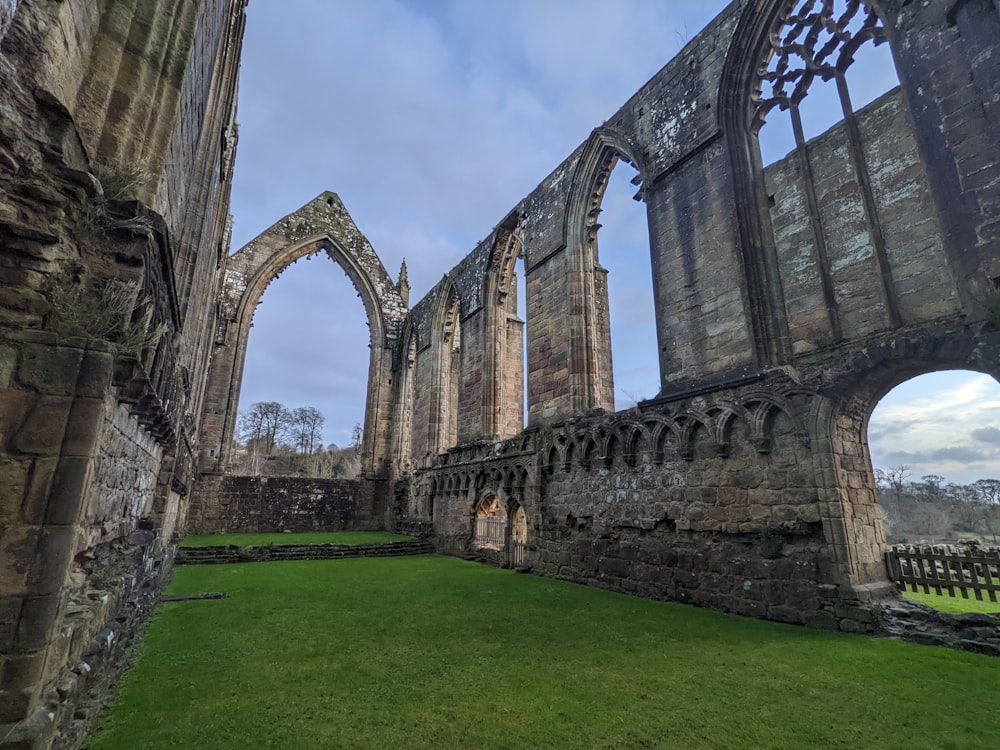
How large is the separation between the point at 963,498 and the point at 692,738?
17.0m

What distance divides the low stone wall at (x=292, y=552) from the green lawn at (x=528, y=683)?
5312 mm

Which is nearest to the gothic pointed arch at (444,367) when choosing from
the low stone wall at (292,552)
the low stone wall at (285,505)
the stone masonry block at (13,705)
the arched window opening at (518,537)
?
the low stone wall at (292,552)

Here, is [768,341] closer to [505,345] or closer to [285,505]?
[505,345]

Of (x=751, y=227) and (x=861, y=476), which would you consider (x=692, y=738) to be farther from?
(x=751, y=227)

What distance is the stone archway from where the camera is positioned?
16.1 meters

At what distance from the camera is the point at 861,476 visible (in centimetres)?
503

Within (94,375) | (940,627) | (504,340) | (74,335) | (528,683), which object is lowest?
(528,683)

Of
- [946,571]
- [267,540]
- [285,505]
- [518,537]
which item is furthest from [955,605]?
[285,505]

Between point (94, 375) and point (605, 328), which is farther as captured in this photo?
point (605, 328)

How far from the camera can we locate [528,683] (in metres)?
2.98

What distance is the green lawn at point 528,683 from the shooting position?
2.32 m

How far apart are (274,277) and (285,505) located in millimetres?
9044

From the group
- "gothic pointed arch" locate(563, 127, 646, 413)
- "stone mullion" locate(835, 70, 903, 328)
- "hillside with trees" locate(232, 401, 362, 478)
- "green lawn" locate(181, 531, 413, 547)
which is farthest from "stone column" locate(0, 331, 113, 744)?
"hillside with trees" locate(232, 401, 362, 478)

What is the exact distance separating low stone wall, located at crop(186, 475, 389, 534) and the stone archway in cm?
81
